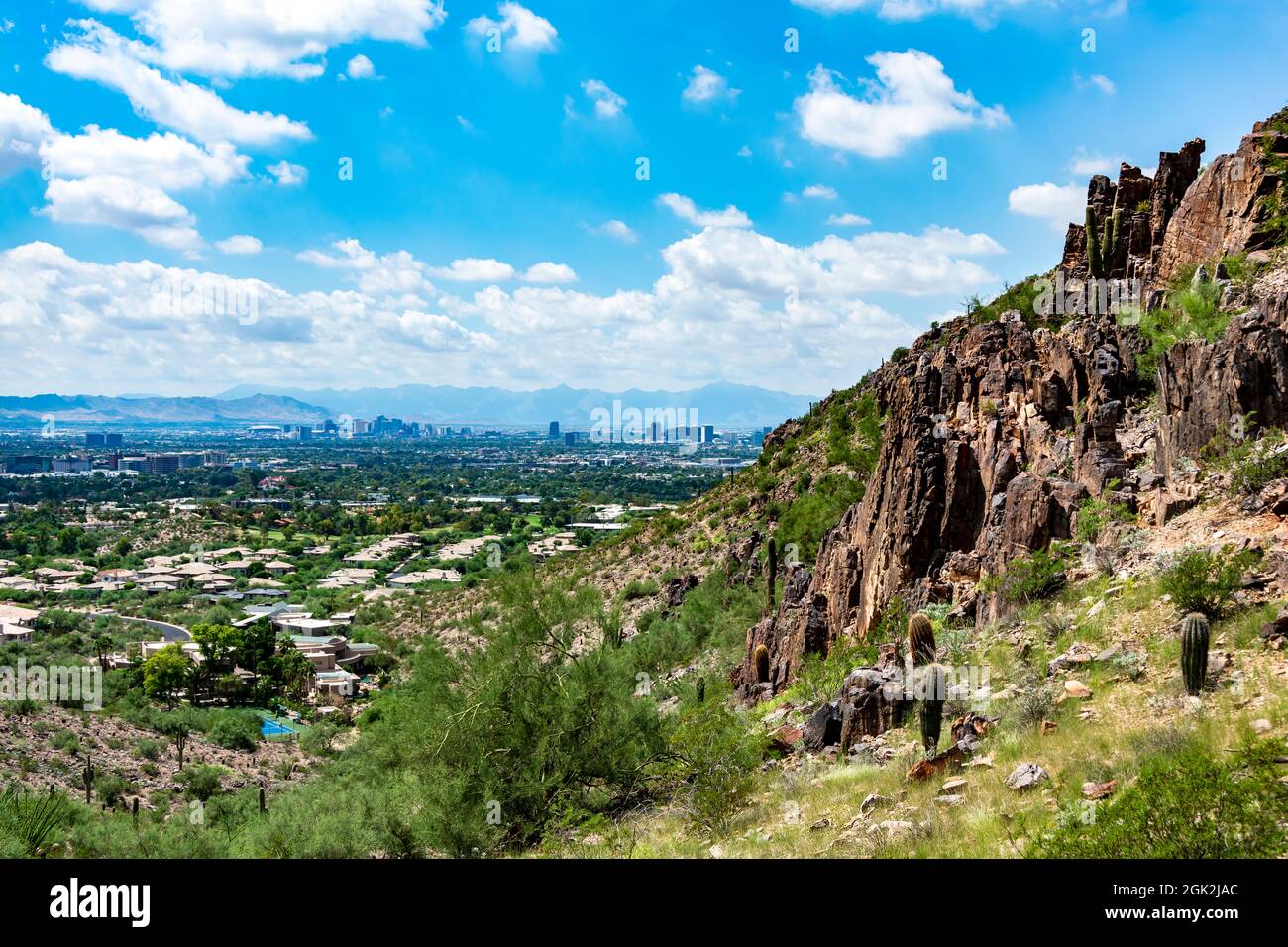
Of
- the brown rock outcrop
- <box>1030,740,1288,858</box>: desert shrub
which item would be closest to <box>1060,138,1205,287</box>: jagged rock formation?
the brown rock outcrop

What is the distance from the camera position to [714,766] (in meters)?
12.9

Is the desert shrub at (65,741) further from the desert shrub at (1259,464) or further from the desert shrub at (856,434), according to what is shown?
the desert shrub at (1259,464)

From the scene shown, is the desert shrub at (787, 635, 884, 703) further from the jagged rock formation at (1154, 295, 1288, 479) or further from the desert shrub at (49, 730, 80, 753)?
the desert shrub at (49, 730, 80, 753)

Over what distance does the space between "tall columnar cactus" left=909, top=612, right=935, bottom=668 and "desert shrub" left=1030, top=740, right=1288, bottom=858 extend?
6546 mm

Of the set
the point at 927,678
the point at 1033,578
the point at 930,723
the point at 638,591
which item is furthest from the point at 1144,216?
the point at 638,591

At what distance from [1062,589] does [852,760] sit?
4488 millimetres

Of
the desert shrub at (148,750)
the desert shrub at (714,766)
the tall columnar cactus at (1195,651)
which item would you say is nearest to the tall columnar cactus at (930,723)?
the tall columnar cactus at (1195,651)

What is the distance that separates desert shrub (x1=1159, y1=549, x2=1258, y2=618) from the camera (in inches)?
397

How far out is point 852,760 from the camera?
38.1ft

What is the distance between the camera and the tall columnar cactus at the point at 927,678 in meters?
10.3
